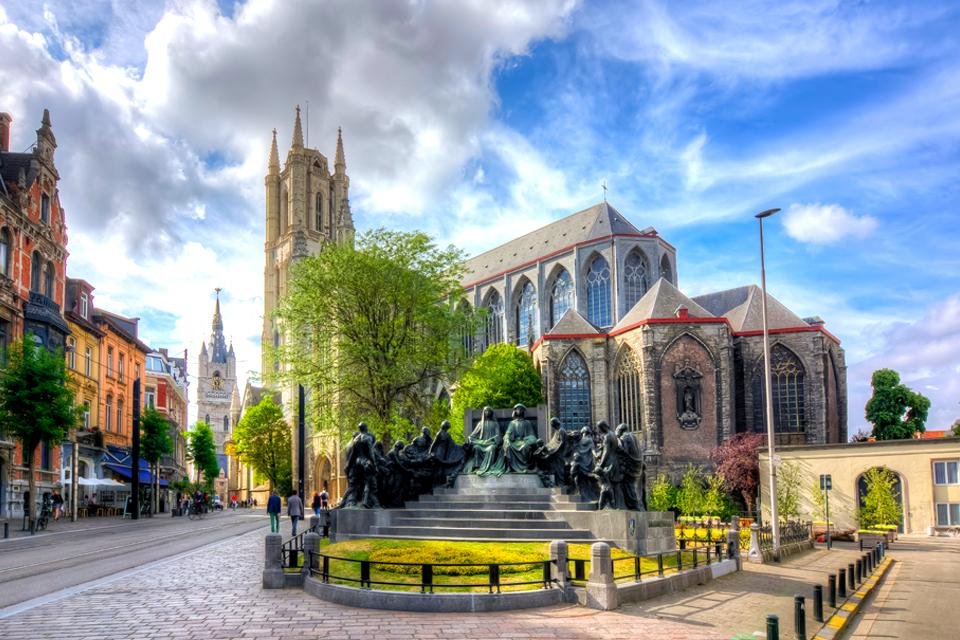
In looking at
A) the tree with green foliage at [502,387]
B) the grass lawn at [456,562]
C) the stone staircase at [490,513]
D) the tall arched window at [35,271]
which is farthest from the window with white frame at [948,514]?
the tall arched window at [35,271]

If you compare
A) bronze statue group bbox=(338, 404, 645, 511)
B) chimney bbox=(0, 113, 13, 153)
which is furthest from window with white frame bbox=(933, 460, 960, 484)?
chimney bbox=(0, 113, 13, 153)

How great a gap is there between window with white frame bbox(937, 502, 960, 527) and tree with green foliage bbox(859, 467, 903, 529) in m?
2.12

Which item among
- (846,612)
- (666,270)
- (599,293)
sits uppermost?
(666,270)

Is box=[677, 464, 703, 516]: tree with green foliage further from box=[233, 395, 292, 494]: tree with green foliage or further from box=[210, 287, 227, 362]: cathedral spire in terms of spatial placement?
box=[210, 287, 227, 362]: cathedral spire

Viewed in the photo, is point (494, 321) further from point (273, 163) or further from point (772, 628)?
point (772, 628)

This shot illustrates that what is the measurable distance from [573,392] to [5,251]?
37.2 metres

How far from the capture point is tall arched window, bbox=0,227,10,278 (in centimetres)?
3519

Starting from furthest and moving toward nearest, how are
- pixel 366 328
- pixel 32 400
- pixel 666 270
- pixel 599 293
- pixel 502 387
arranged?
1. pixel 666 270
2. pixel 599 293
3. pixel 502 387
4. pixel 366 328
5. pixel 32 400

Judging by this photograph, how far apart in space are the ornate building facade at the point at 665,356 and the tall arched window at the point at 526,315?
1.18m

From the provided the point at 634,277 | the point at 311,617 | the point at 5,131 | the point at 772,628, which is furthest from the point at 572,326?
the point at 772,628

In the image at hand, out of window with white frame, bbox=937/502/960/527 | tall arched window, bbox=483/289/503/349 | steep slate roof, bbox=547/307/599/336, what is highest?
tall arched window, bbox=483/289/503/349

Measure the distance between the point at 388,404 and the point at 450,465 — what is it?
1424cm

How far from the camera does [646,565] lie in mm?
15328

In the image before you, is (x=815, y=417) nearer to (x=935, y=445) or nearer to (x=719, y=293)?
(x=935, y=445)
